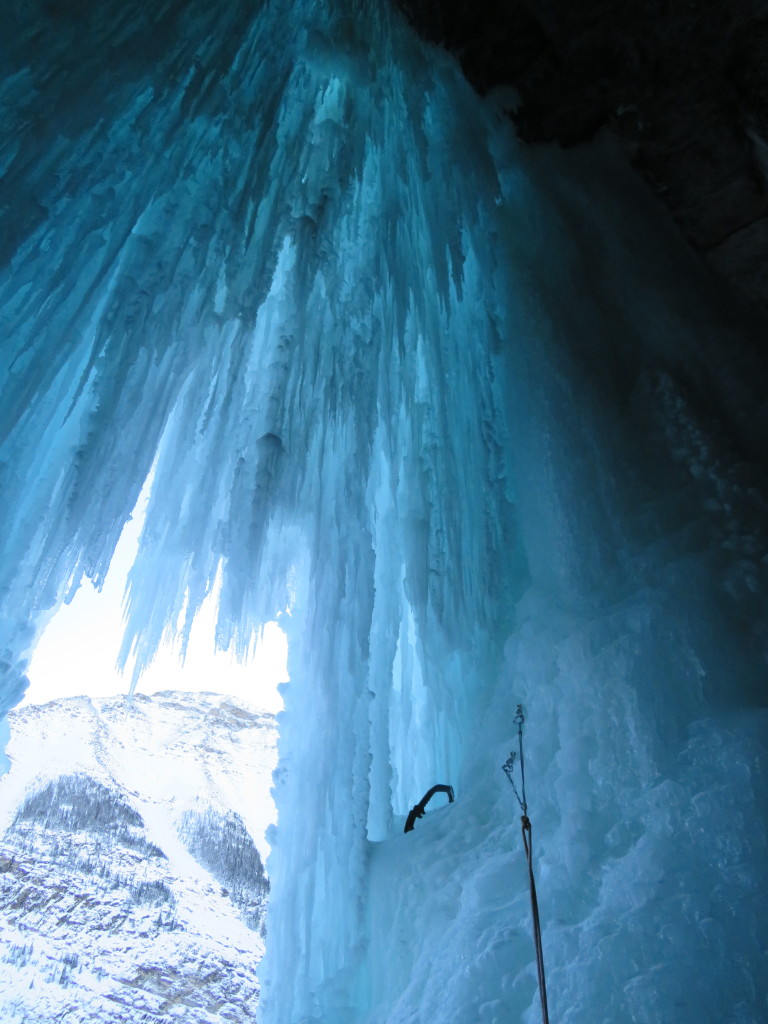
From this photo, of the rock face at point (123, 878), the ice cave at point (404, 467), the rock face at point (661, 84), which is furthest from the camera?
the rock face at point (123, 878)

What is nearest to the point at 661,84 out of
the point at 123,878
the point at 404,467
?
the point at 404,467

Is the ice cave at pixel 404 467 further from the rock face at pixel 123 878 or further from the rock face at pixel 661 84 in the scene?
the rock face at pixel 123 878

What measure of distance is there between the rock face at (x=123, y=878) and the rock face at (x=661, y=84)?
12573mm

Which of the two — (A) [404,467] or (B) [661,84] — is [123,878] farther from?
(B) [661,84]

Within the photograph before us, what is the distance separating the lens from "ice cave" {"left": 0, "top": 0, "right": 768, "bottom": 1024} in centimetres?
250

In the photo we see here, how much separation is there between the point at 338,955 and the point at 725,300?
4.63 m

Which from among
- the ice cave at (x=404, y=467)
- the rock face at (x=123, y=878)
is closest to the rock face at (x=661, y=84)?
the ice cave at (x=404, y=467)

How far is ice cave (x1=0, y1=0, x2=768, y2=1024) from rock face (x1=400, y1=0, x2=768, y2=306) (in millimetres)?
201

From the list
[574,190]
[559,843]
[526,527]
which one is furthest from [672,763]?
[574,190]

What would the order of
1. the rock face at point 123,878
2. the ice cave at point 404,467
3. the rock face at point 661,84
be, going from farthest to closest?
1. the rock face at point 123,878
2. the rock face at point 661,84
3. the ice cave at point 404,467

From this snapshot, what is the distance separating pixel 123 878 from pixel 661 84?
19.9 metres

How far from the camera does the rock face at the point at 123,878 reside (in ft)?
47.5

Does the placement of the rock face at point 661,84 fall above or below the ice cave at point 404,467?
above

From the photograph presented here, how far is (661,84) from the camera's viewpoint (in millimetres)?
4293
